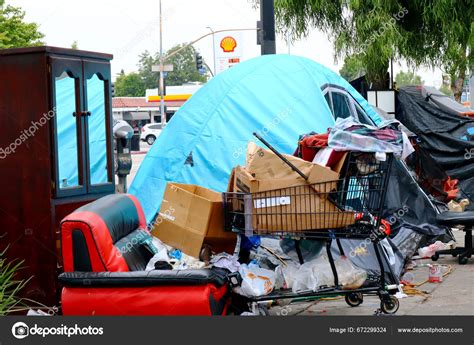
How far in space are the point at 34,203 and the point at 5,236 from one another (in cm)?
41

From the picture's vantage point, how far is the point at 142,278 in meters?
5.86

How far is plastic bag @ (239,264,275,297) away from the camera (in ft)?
20.5

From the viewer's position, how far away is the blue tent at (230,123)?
971 centimetres

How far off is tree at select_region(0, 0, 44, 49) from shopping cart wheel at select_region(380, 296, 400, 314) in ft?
84.0

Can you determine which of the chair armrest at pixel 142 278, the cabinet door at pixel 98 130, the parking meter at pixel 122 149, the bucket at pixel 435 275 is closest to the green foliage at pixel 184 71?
the parking meter at pixel 122 149

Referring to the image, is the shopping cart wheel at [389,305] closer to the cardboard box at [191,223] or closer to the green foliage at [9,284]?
the cardboard box at [191,223]

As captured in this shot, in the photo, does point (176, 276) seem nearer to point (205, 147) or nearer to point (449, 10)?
point (205, 147)

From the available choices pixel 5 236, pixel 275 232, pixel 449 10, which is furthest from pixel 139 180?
pixel 449 10

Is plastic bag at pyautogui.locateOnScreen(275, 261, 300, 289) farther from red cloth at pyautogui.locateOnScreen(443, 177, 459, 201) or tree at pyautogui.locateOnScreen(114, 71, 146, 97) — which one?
tree at pyautogui.locateOnScreen(114, 71, 146, 97)

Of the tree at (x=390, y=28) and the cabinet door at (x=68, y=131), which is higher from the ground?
the tree at (x=390, y=28)

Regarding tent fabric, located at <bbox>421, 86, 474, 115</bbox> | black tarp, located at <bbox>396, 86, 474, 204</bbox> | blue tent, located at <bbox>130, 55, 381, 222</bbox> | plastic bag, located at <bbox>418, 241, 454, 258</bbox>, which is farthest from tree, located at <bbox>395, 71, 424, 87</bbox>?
plastic bag, located at <bbox>418, 241, 454, 258</bbox>

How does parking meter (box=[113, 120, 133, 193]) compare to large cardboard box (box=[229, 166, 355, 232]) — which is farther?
parking meter (box=[113, 120, 133, 193])

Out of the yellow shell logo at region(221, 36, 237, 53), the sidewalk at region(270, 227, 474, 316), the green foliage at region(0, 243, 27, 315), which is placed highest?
the yellow shell logo at region(221, 36, 237, 53)

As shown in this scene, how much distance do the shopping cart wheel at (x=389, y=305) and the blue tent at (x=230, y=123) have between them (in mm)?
3315
